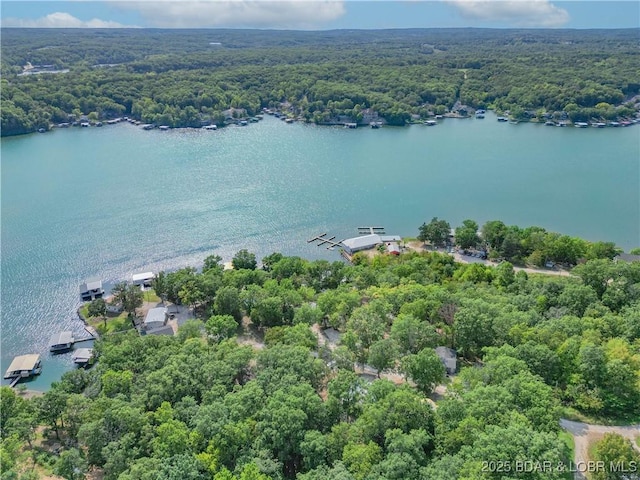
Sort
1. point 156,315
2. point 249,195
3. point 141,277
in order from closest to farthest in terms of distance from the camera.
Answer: point 156,315 → point 141,277 → point 249,195

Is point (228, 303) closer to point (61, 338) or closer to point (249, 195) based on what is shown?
point (61, 338)

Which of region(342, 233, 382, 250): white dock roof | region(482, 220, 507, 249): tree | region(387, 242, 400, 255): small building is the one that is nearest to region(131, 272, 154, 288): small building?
region(342, 233, 382, 250): white dock roof

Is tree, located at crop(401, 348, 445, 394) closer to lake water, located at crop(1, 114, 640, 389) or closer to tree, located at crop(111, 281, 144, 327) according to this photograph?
tree, located at crop(111, 281, 144, 327)

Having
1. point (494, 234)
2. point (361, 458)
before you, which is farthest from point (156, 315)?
point (494, 234)

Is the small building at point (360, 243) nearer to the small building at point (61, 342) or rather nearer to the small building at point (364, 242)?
the small building at point (364, 242)

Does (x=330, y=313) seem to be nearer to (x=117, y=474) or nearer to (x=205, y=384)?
(x=205, y=384)

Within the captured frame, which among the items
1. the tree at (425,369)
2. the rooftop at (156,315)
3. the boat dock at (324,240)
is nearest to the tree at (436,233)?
the boat dock at (324,240)
